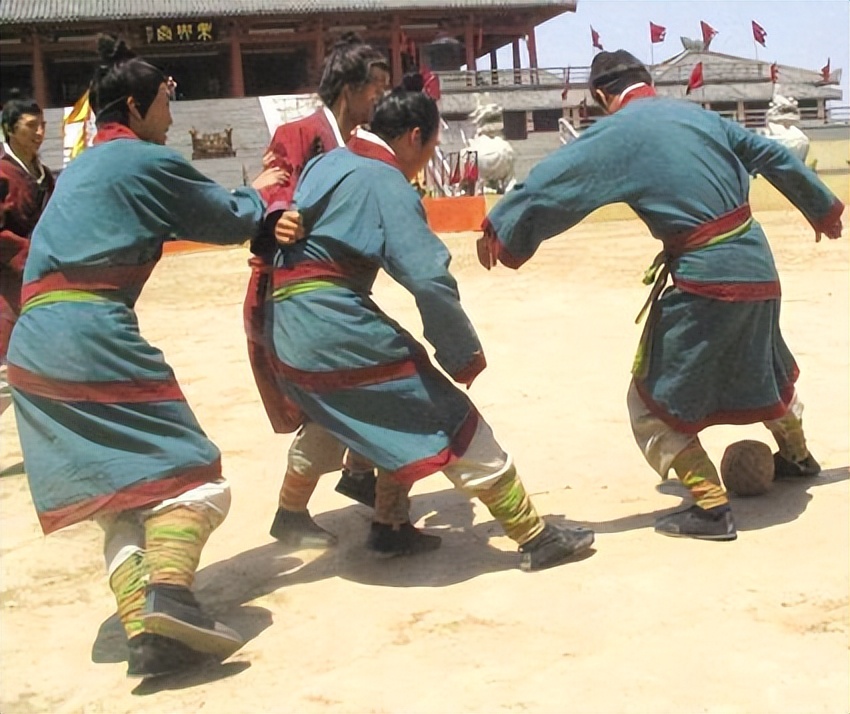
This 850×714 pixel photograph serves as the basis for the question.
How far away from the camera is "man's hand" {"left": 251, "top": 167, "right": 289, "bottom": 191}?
127 inches

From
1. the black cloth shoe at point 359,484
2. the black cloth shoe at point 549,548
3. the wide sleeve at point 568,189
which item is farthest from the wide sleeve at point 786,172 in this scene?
the black cloth shoe at point 359,484

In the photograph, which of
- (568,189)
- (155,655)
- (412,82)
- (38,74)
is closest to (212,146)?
(38,74)

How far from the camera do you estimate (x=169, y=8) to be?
26703 mm

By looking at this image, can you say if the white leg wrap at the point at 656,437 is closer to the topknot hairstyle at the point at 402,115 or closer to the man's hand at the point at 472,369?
the man's hand at the point at 472,369

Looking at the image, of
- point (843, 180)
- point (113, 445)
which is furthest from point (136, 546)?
point (843, 180)

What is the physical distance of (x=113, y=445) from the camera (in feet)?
9.09

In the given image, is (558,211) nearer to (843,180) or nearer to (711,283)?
(711,283)

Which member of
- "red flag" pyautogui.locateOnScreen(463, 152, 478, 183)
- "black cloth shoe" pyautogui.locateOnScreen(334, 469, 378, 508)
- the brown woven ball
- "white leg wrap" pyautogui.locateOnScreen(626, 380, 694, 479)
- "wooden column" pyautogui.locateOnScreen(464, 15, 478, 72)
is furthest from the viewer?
"wooden column" pyautogui.locateOnScreen(464, 15, 478, 72)

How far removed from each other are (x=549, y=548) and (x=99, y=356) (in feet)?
4.69

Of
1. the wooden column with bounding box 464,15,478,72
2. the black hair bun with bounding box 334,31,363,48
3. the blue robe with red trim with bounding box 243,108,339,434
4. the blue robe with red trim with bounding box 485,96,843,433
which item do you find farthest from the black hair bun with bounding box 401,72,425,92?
the wooden column with bounding box 464,15,478,72

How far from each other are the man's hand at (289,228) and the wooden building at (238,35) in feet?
78.4

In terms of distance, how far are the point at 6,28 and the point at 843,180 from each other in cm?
2027

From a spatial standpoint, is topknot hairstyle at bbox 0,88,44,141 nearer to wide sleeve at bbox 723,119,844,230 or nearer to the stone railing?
wide sleeve at bbox 723,119,844,230

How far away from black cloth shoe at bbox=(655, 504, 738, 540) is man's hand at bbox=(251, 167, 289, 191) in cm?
167
